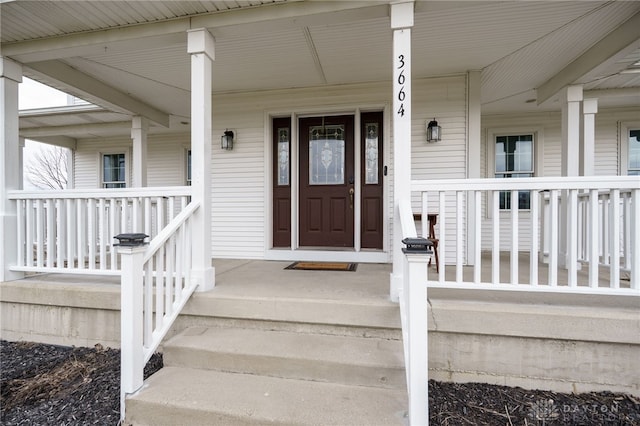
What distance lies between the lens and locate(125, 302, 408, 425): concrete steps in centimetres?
173

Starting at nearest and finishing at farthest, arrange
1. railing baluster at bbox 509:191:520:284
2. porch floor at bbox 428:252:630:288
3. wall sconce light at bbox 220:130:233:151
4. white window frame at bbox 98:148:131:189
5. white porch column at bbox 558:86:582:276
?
railing baluster at bbox 509:191:520:284, porch floor at bbox 428:252:630:288, white porch column at bbox 558:86:582:276, wall sconce light at bbox 220:130:233:151, white window frame at bbox 98:148:131:189

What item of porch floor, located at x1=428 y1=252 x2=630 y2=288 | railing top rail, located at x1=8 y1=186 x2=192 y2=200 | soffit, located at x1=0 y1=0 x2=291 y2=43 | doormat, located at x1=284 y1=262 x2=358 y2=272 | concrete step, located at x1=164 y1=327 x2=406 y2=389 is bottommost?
concrete step, located at x1=164 y1=327 x2=406 y2=389

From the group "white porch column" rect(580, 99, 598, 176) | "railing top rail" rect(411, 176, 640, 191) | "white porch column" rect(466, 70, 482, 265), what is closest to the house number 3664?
"railing top rail" rect(411, 176, 640, 191)

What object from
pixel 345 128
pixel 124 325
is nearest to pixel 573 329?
pixel 124 325

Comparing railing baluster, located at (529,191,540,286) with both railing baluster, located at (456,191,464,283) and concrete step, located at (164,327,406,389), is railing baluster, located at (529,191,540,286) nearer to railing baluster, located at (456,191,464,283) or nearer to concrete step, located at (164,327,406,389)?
railing baluster, located at (456,191,464,283)

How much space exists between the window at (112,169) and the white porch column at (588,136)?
27.8 ft

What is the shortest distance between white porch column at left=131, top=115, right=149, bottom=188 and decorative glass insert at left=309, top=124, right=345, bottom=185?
119 inches

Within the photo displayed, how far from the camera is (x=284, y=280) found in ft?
10.1

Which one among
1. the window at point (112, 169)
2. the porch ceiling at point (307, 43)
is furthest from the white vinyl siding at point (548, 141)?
the window at point (112, 169)

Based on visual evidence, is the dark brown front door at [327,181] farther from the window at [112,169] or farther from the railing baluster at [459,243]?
the window at [112,169]

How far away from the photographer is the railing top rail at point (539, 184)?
7.25 ft

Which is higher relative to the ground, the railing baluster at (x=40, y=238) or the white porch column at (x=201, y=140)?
the white porch column at (x=201, y=140)

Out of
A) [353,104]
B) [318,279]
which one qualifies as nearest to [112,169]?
[353,104]

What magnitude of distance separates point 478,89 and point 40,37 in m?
4.69
